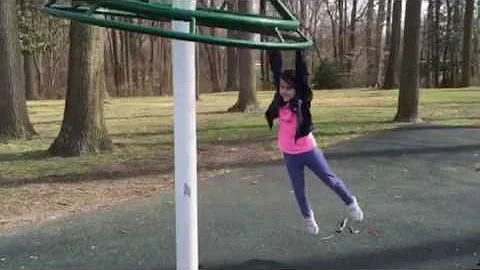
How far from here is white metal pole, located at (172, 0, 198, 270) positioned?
4.00 m

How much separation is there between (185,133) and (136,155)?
296 inches

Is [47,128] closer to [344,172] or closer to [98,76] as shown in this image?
[98,76]

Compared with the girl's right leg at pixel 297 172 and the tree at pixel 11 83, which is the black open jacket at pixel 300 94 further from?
the tree at pixel 11 83

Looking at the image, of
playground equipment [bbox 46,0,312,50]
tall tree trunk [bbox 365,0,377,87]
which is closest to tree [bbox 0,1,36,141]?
playground equipment [bbox 46,0,312,50]

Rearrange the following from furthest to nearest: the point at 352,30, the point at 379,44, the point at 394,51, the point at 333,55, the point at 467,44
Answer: the point at 333,55, the point at 352,30, the point at 379,44, the point at 467,44, the point at 394,51

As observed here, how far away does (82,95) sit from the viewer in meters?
11.2

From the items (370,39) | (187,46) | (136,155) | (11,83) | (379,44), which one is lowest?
(136,155)

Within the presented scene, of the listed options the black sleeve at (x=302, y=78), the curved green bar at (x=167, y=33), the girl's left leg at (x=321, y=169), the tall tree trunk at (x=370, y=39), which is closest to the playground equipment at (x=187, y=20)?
the curved green bar at (x=167, y=33)

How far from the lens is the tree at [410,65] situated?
52.2 feet

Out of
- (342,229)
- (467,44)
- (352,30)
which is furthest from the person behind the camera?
(352,30)

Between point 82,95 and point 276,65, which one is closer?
point 276,65

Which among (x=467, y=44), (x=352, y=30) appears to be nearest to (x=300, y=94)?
(x=467, y=44)

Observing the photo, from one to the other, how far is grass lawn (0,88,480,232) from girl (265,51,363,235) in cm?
321

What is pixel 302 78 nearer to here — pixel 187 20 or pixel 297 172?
pixel 297 172
